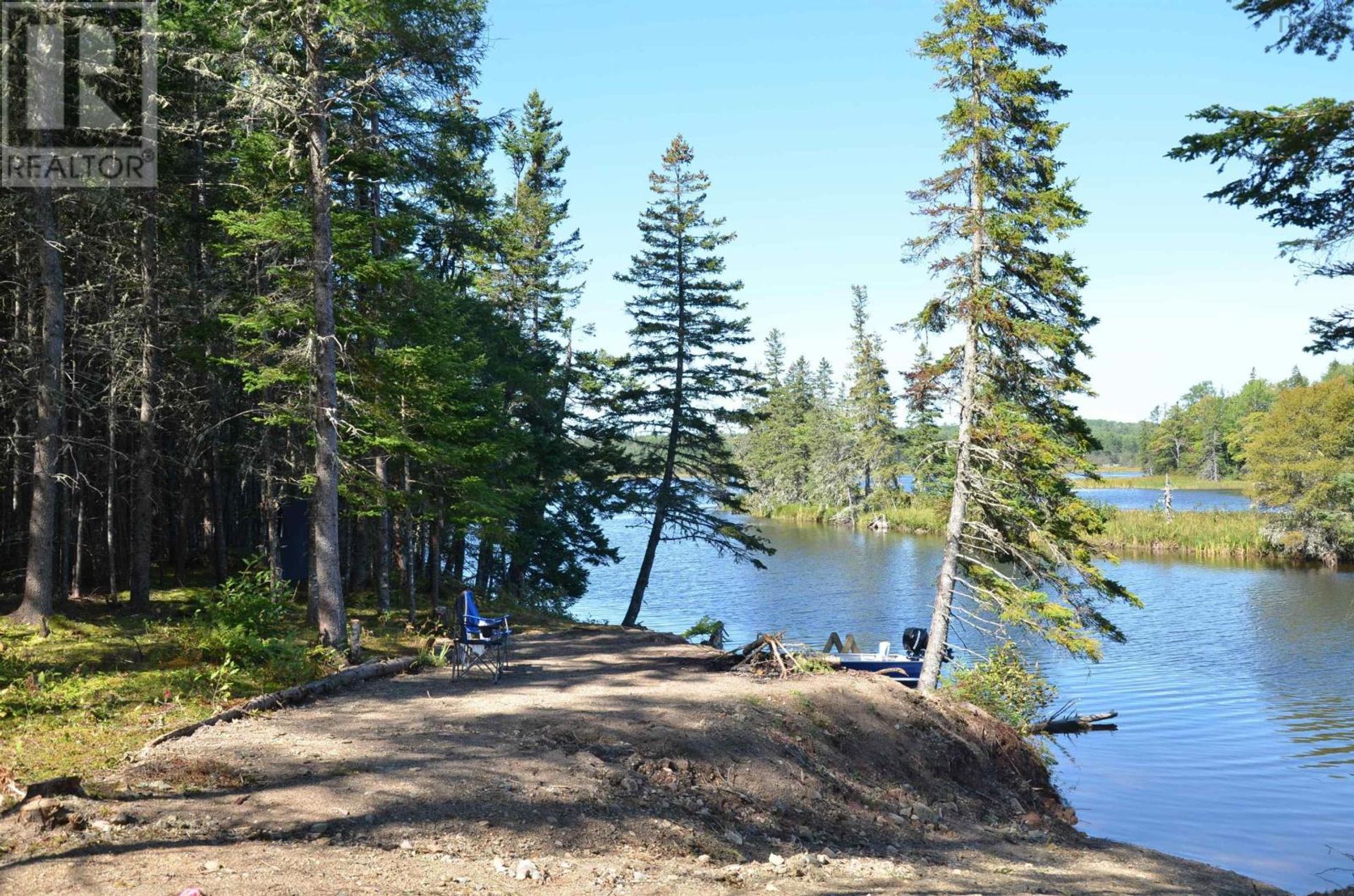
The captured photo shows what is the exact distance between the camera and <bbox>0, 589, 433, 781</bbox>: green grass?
9.16 meters

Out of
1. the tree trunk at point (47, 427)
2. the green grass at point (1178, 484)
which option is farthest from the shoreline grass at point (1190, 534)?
the green grass at point (1178, 484)

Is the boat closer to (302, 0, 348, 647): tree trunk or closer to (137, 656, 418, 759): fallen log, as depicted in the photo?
(137, 656, 418, 759): fallen log

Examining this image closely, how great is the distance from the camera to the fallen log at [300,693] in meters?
9.75

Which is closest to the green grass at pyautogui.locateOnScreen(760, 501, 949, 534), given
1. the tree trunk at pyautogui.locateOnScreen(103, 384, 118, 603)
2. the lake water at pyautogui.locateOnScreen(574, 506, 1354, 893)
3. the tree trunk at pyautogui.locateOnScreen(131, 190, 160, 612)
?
the lake water at pyautogui.locateOnScreen(574, 506, 1354, 893)

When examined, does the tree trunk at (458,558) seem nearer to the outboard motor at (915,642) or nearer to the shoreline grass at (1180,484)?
the outboard motor at (915,642)

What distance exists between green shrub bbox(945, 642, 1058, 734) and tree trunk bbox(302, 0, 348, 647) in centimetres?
1321

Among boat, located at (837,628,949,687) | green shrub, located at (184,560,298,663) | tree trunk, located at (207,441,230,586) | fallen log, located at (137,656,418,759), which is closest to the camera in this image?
fallen log, located at (137,656,418,759)

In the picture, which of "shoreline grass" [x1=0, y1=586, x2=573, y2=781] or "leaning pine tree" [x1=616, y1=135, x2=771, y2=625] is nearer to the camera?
"shoreline grass" [x1=0, y1=586, x2=573, y2=781]

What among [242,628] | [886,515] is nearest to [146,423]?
[242,628]

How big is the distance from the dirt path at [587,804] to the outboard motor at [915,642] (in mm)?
5984

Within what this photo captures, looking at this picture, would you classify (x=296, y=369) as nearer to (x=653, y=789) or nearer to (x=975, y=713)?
(x=653, y=789)

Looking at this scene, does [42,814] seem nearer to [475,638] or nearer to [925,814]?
[475,638]

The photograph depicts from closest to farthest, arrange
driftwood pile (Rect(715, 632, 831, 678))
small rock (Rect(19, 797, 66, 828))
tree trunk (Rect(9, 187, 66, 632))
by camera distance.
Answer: small rock (Rect(19, 797, 66, 828)) → tree trunk (Rect(9, 187, 66, 632)) → driftwood pile (Rect(715, 632, 831, 678))

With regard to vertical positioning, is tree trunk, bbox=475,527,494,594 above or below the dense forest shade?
below
